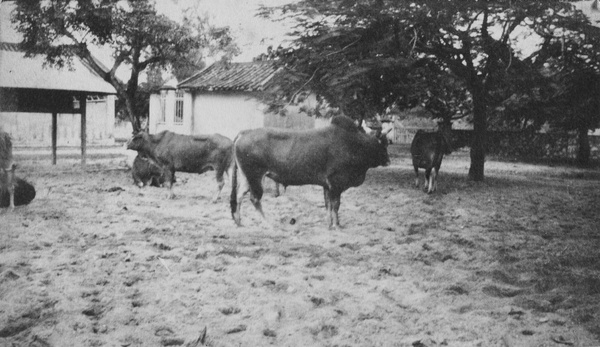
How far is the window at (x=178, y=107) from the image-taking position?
15.2 meters

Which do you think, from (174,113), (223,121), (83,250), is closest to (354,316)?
(83,250)

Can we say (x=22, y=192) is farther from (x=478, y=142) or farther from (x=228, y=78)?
(x=228, y=78)

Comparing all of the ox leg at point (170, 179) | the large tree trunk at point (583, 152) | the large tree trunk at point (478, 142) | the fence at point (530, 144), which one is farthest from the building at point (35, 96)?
the large tree trunk at point (583, 152)

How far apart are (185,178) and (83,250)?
678 cm

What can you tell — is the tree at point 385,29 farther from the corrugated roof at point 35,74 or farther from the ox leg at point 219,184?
the ox leg at point 219,184

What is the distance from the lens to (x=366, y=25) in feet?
16.2

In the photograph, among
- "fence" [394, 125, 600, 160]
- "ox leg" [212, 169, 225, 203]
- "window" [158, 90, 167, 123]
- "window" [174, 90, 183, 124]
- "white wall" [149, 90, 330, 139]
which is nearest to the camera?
"ox leg" [212, 169, 225, 203]

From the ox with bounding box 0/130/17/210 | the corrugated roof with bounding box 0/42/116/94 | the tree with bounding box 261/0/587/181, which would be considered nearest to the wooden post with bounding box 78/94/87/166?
the corrugated roof with bounding box 0/42/116/94

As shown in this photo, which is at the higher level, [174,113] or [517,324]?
[174,113]

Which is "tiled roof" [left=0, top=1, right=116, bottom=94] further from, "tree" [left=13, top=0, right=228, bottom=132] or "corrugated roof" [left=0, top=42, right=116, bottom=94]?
"tree" [left=13, top=0, right=228, bottom=132]

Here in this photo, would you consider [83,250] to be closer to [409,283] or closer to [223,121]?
[409,283]

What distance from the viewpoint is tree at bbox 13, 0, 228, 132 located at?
814 cm

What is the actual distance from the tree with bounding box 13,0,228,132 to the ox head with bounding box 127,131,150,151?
62.4 inches

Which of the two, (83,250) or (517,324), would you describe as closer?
(517,324)
